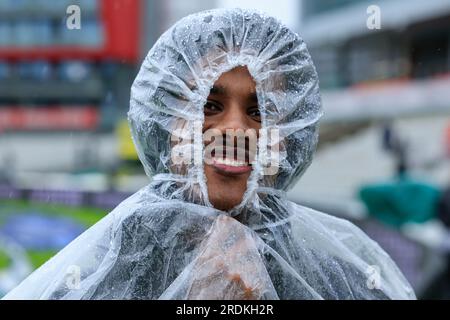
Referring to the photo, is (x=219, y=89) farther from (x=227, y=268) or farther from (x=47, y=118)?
(x=47, y=118)

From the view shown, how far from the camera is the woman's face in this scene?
1.28m

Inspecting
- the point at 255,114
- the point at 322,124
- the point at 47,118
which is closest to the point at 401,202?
the point at 322,124

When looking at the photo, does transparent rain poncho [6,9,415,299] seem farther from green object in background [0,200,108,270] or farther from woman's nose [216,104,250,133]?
green object in background [0,200,108,270]

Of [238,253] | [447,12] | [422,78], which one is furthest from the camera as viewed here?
[447,12]

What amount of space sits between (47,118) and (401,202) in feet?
73.4

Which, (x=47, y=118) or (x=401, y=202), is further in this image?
(x=47, y=118)

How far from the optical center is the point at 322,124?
2938 mm

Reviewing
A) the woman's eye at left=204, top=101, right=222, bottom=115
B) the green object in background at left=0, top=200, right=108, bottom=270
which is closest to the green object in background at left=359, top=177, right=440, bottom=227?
the green object in background at left=0, top=200, right=108, bottom=270

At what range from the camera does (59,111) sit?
28328mm

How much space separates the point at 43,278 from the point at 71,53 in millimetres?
25541

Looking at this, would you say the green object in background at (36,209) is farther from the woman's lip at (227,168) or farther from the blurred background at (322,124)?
the woman's lip at (227,168)

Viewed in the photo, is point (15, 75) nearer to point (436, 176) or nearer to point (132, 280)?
point (436, 176)

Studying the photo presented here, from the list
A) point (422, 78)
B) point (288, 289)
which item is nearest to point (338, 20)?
point (422, 78)

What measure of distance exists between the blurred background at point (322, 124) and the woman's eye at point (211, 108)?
1.17ft
